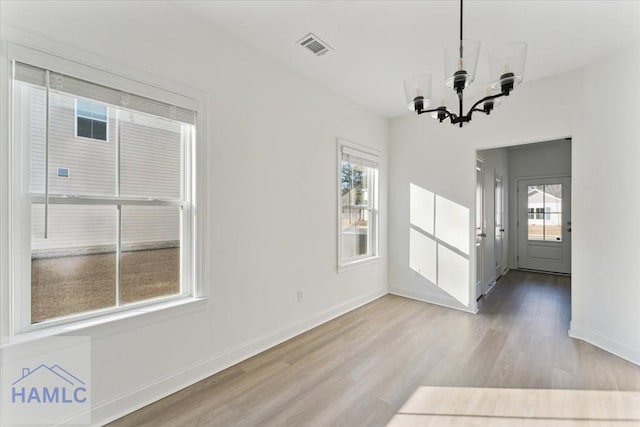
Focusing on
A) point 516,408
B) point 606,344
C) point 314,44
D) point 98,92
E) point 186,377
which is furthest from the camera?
point 606,344

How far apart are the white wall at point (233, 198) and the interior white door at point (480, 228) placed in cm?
210

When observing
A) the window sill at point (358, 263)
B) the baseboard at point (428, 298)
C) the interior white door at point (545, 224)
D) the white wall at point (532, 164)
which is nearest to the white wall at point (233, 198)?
Answer: the window sill at point (358, 263)

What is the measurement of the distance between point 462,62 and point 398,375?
241 cm

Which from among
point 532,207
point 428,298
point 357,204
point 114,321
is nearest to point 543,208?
point 532,207

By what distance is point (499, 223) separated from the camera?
575cm

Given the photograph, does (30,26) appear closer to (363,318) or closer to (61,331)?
(61,331)

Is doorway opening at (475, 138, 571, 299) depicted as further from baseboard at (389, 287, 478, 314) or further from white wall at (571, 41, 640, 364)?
white wall at (571, 41, 640, 364)

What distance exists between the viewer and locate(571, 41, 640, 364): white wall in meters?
Answer: 2.69

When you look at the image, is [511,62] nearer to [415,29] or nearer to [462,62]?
[462,62]

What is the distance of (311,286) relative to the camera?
337 cm

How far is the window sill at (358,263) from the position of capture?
382 cm

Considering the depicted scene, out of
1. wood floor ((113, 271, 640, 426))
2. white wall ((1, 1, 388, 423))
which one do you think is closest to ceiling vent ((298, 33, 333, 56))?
white wall ((1, 1, 388, 423))

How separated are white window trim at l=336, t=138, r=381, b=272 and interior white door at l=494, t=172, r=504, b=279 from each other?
2554 millimetres

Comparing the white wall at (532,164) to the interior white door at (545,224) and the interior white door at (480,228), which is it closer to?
the interior white door at (545,224)
